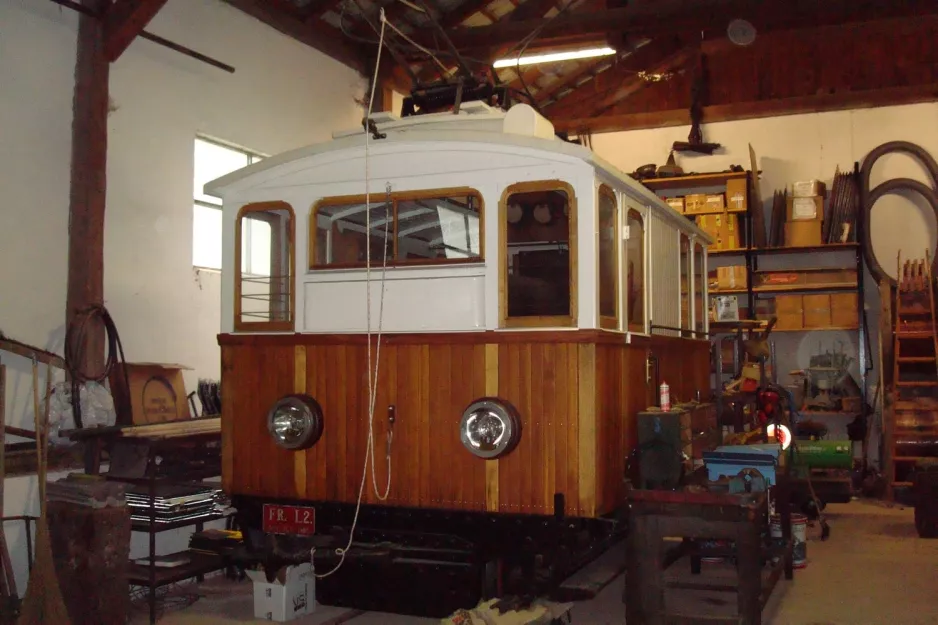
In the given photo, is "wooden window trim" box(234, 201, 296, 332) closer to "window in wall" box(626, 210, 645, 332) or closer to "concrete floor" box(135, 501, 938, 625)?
"concrete floor" box(135, 501, 938, 625)

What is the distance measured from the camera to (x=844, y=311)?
11000mm

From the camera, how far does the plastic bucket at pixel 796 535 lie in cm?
670

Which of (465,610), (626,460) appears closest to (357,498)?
(465,610)

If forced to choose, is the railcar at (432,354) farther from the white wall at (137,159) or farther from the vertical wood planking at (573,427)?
the white wall at (137,159)

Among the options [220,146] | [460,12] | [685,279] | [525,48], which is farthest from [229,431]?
[460,12]

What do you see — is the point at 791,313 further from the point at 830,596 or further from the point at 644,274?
the point at 644,274

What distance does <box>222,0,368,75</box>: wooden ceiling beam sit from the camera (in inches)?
367

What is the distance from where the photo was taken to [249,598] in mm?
6270

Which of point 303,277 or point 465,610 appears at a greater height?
point 303,277

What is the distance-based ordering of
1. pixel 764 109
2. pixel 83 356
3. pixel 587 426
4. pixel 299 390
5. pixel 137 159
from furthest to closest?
pixel 764 109 < pixel 137 159 < pixel 83 356 < pixel 299 390 < pixel 587 426

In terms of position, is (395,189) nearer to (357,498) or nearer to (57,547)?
(357,498)

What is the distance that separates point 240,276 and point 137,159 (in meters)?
2.43

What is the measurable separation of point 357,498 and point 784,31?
9.04m

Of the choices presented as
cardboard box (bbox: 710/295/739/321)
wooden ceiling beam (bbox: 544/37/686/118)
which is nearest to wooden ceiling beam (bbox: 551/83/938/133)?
wooden ceiling beam (bbox: 544/37/686/118)
